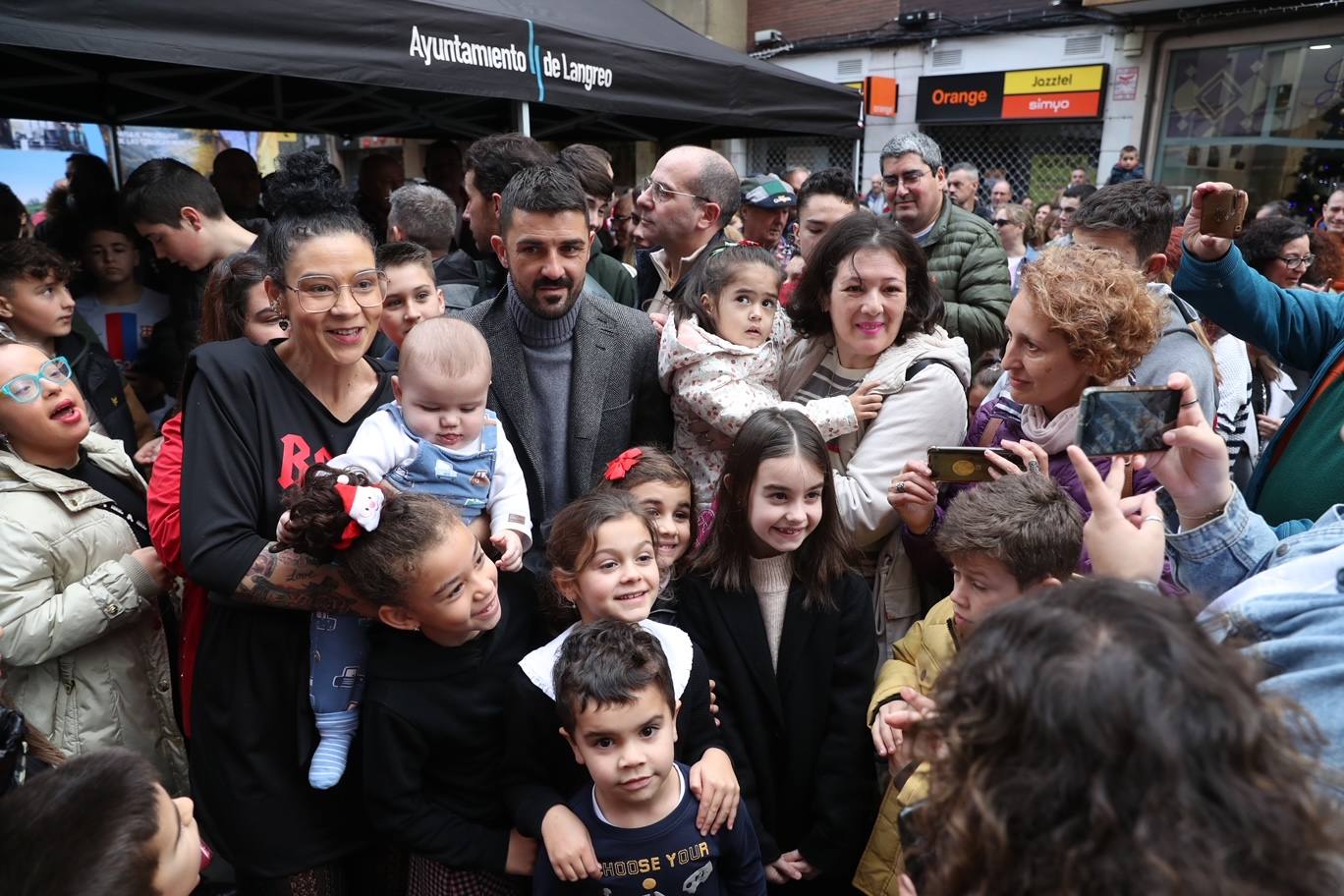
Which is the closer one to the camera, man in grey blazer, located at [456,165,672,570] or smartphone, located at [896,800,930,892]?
smartphone, located at [896,800,930,892]

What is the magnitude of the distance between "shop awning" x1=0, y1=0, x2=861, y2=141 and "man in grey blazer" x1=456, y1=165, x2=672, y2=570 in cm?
174

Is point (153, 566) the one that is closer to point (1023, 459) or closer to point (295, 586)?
point (295, 586)

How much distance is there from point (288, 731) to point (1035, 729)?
1794 mm

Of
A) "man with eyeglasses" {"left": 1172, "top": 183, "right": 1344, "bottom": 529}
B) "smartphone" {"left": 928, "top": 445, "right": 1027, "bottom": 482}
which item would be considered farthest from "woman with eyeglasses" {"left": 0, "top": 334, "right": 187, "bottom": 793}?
"man with eyeglasses" {"left": 1172, "top": 183, "right": 1344, "bottom": 529}

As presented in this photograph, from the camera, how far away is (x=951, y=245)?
399cm

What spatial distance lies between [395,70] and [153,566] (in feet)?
8.46

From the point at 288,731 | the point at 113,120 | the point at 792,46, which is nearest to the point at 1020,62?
the point at 792,46

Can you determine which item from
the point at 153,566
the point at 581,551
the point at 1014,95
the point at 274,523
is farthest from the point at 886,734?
the point at 1014,95

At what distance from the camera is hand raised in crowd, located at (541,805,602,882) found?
1.75 metres

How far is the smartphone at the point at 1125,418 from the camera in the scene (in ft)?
5.62

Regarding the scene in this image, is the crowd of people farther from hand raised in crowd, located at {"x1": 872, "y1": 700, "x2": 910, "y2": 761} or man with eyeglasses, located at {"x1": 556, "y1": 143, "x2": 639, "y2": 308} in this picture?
man with eyeglasses, located at {"x1": 556, "y1": 143, "x2": 639, "y2": 308}

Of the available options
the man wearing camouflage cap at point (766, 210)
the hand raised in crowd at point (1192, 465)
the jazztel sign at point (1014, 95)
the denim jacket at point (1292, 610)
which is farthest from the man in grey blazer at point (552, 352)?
the jazztel sign at point (1014, 95)

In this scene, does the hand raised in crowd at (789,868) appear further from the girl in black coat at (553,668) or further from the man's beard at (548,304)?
the man's beard at (548,304)

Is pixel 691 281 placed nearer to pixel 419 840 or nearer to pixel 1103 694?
pixel 419 840
